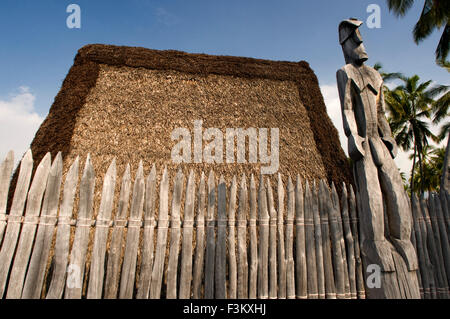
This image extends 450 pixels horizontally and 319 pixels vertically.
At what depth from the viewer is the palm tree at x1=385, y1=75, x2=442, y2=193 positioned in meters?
18.8

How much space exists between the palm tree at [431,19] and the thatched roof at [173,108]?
5.91 metres

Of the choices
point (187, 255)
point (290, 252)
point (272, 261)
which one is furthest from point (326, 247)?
point (187, 255)

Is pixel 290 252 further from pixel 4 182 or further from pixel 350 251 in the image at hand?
pixel 4 182

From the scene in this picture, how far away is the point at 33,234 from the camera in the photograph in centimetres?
224

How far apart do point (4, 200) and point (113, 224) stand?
0.94 metres

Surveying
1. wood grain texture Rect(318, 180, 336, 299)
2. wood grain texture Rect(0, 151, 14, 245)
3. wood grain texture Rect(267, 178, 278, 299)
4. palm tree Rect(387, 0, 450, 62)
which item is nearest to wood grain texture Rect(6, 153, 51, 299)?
wood grain texture Rect(0, 151, 14, 245)

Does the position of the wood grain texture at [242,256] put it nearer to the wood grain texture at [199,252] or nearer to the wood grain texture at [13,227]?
the wood grain texture at [199,252]

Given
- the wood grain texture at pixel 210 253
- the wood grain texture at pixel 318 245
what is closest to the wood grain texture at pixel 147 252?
the wood grain texture at pixel 210 253

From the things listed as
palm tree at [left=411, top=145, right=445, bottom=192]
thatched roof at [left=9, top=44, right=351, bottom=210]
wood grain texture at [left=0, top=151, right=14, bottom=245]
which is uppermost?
palm tree at [left=411, top=145, right=445, bottom=192]

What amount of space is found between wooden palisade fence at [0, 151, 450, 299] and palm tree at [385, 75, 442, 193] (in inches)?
751

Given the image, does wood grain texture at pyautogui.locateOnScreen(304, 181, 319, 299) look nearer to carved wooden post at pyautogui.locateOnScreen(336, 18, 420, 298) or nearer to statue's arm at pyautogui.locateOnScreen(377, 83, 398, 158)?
carved wooden post at pyautogui.locateOnScreen(336, 18, 420, 298)

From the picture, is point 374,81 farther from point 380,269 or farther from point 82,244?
point 82,244
